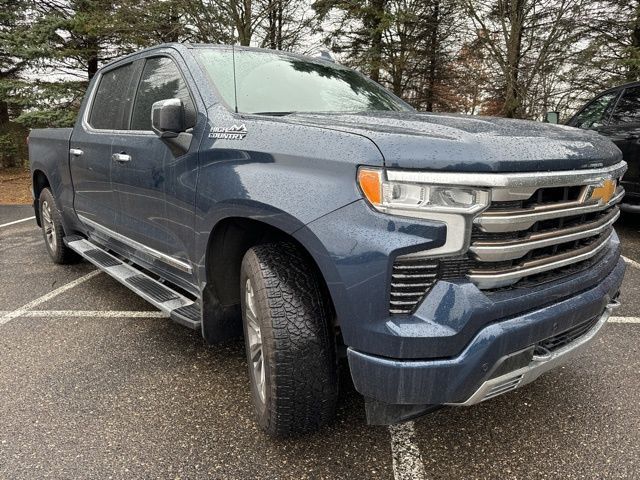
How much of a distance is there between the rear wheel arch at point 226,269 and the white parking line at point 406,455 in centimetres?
99

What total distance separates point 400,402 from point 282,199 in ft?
2.81

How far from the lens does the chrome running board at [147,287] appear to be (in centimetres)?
258

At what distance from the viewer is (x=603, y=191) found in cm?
201

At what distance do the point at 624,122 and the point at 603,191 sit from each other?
4.79m

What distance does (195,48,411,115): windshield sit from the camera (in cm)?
266

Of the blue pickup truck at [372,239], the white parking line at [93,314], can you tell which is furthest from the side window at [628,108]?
the white parking line at [93,314]

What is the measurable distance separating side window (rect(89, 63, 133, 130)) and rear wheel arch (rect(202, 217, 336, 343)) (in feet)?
4.88

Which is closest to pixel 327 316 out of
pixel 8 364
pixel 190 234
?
pixel 190 234

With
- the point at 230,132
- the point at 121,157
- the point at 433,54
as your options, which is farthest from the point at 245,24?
the point at 230,132

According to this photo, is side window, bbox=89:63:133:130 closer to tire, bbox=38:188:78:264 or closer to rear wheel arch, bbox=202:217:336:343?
tire, bbox=38:188:78:264

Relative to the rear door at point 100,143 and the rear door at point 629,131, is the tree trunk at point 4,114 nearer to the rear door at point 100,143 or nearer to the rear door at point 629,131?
the rear door at point 100,143

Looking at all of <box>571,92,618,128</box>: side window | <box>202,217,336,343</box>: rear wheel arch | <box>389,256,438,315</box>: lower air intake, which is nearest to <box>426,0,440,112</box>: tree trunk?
<box>571,92,618,128</box>: side window

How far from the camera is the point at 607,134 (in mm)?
5949

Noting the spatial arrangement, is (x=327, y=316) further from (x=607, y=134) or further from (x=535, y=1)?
(x=535, y=1)
